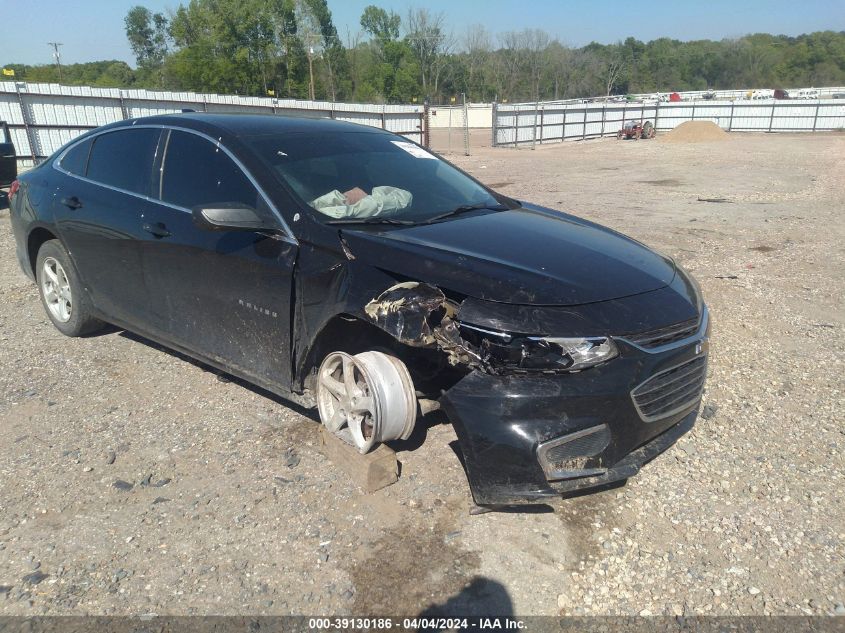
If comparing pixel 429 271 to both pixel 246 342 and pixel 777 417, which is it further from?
pixel 777 417

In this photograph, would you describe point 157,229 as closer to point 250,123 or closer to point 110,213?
point 110,213

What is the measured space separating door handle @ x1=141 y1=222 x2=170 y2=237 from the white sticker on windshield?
162cm

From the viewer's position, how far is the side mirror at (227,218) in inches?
127

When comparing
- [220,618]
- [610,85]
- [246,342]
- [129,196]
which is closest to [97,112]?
[129,196]

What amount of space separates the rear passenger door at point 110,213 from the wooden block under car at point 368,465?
Answer: 1806 millimetres

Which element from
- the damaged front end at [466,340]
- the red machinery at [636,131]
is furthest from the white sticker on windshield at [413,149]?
the red machinery at [636,131]

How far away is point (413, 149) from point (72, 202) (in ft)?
8.08

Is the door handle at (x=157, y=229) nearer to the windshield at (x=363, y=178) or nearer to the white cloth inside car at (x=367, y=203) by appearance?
the windshield at (x=363, y=178)

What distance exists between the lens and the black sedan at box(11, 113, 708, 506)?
264cm

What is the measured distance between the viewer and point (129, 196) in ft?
13.6

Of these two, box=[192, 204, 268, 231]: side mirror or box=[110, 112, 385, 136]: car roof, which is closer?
box=[192, 204, 268, 231]: side mirror

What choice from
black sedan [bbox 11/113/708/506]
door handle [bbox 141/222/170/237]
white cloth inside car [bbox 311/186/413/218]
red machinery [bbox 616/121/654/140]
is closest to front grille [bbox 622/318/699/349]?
black sedan [bbox 11/113/708/506]

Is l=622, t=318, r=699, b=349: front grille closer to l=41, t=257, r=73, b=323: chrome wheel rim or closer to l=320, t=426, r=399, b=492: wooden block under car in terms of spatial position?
l=320, t=426, r=399, b=492: wooden block under car

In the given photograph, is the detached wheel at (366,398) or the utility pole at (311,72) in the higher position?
the utility pole at (311,72)
